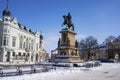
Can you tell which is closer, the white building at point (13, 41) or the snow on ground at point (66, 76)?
the snow on ground at point (66, 76)

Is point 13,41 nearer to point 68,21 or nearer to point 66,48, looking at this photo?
point 68,21

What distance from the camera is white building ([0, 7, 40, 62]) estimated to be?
60281 mm

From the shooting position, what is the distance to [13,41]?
6412 cm

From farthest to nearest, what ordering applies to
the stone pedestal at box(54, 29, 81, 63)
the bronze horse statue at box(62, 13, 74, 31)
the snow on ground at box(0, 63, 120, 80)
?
the bronze horse statue at box(62, 13, 74, 31) < the stone pedestal at box(54, 29, 81, 63) < the snow on ground at box(0, 63, 120, 80)

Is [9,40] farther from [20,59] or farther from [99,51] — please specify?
[99,51]

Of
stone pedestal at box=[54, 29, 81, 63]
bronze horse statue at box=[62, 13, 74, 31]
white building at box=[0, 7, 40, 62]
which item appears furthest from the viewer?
white building at box=[0, 7, 40, 62]

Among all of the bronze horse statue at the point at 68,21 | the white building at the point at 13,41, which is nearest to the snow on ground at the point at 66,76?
the bronze horse statue at the point at 68,21

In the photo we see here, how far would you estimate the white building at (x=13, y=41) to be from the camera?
60281 millimetres

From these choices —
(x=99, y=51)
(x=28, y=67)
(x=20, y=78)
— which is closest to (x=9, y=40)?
(x=28, y=67)

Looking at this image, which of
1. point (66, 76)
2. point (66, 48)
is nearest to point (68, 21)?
point (66, 48)

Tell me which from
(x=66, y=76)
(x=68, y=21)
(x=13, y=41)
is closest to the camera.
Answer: (x=66, y=76)

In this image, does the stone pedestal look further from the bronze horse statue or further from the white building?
the white building

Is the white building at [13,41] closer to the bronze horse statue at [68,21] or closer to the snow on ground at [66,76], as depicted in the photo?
the bronze horse statue at [68,21]

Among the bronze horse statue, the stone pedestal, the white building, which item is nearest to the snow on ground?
the stone pedestal
